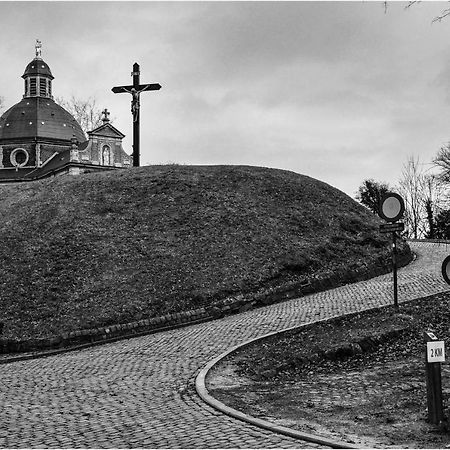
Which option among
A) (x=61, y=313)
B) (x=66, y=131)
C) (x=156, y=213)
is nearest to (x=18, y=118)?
(x=66, y=131)

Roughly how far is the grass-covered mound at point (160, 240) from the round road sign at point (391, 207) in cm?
618

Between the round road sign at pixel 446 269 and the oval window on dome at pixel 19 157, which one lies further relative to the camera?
the oval window on dome at pixel 19 157

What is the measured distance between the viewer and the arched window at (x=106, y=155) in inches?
2924

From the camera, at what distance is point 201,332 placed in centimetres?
1551

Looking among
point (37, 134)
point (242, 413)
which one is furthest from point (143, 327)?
point (37, 134)

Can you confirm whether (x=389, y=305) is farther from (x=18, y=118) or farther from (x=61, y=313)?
(x=18, y=118)

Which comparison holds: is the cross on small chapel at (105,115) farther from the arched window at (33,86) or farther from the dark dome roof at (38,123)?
the arched window at (33,86)

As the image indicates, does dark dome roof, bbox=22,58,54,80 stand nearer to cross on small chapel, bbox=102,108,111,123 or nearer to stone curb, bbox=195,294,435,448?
cross on small chapel, bbox=102,108,111,123

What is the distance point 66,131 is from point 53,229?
217ft

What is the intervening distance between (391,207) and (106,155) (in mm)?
63033

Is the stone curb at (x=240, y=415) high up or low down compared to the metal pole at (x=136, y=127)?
down

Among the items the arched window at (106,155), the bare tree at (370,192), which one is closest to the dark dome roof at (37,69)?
the arched window at (106,155)

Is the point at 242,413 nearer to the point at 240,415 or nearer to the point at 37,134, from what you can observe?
the point at 240,415

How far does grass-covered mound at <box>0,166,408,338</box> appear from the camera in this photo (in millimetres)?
18531
